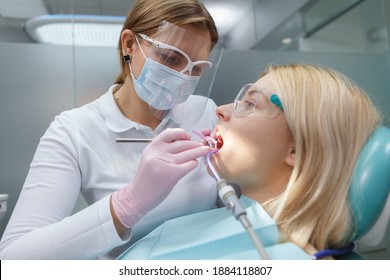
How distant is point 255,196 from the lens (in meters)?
0.90

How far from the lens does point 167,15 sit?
0.95 meters

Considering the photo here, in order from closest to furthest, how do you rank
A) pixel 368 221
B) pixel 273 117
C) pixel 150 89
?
pixel 368 221
pixel 273 117
pixel 150 89

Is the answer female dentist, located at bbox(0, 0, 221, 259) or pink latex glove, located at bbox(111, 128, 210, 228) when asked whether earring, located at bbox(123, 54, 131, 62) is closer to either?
female dentist, located at bbox(0, 0, 221, 259)

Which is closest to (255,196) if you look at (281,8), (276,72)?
(276,72)

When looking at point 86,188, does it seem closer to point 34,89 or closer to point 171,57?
point 171,57

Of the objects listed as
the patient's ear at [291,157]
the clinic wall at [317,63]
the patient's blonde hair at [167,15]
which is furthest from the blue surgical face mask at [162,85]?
the clinic wall at [317,63]

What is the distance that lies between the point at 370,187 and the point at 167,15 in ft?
2.41

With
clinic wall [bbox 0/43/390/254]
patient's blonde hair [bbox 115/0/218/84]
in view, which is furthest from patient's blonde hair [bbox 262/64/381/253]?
clinic wall [bbox 0/43/390/254]

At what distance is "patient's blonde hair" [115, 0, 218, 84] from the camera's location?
958mm

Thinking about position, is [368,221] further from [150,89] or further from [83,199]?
[83,199]

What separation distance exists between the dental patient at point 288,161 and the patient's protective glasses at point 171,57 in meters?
0.17

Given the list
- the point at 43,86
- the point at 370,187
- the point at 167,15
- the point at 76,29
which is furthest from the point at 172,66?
the point at 76,29

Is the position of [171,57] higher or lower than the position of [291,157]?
higher
